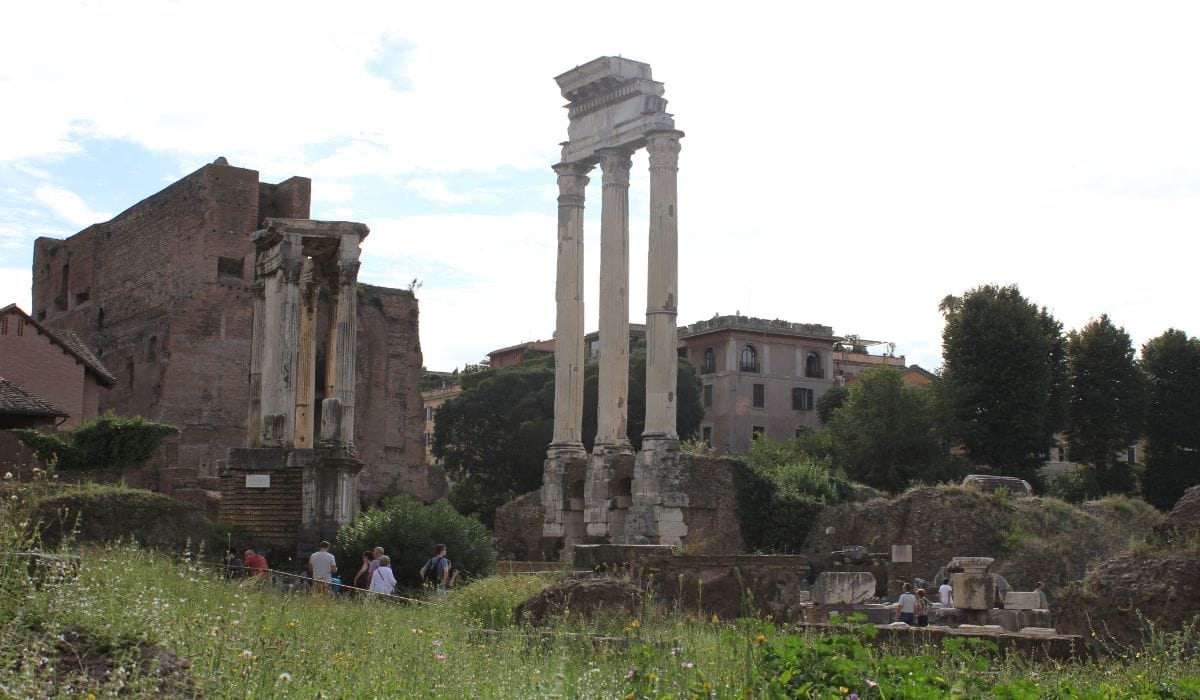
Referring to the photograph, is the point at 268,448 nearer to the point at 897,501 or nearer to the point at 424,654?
the point at 424,654

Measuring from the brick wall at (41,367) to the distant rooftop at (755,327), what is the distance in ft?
100

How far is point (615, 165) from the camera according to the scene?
30.2m

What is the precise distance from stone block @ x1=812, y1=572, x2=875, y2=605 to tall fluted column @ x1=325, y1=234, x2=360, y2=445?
644cm

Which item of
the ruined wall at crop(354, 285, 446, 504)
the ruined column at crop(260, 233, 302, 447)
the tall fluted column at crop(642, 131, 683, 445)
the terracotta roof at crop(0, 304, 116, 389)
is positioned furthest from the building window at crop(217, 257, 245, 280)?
the ruined column at crop(260, 233, 302, 447)

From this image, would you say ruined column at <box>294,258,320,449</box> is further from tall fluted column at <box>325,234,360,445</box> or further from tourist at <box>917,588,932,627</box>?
tourist at <box>917,588,932,627</box>

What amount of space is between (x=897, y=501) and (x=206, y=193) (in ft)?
63.6

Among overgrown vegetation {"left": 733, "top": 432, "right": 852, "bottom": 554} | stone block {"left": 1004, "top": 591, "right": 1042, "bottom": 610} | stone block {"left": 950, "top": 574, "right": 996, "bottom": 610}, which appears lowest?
stone block {"left": 1004, "top": 591, "right": 1042, "bottom": 610}

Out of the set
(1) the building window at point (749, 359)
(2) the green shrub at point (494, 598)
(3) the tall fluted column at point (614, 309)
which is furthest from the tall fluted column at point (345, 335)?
(1) the building window at point (749, 359)

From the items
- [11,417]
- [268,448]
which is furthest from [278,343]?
[11,417]

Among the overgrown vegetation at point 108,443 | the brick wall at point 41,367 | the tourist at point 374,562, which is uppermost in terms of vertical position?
the brick wall at point 41,367

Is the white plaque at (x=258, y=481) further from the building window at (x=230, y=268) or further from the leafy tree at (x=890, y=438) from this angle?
the leafy tree at (x=890, y=438)

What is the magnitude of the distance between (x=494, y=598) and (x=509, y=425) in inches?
1421

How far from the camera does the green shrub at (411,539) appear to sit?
1627cm

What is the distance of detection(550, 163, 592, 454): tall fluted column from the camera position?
1208 inches
